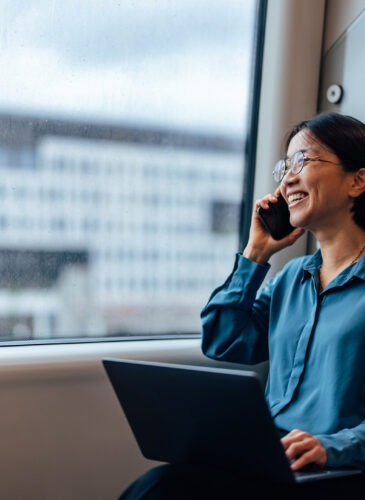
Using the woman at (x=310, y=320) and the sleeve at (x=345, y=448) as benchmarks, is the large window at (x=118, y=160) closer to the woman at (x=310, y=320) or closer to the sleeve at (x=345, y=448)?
the woman at (x=310, y=320)

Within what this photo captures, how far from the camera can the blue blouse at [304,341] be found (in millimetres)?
1393

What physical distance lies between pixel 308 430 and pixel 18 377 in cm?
73

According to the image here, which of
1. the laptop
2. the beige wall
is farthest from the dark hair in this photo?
the laptop

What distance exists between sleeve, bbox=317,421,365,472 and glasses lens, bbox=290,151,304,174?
2.07ft

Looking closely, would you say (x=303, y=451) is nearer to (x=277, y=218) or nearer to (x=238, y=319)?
(x=238, y=319)

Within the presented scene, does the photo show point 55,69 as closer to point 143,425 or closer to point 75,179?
point 75,179

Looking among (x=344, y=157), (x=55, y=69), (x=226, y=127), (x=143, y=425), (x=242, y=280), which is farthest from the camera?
(x=226, y=127)

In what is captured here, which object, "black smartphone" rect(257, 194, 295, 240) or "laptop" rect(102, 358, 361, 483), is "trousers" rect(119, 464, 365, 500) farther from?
"black smartphone" rect(257, 194, 295, 240)

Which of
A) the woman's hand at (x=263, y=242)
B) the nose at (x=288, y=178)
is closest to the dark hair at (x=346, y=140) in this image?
the nose at (x=288, y=178)

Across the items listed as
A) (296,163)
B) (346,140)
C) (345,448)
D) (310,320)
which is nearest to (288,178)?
(296,163)

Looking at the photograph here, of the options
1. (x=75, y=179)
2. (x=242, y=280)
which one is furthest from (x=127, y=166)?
(x=242, y=280)

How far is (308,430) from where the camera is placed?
4.72 ft

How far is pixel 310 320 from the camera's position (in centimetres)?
154

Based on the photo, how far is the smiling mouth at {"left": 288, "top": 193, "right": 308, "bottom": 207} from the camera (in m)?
1.58
